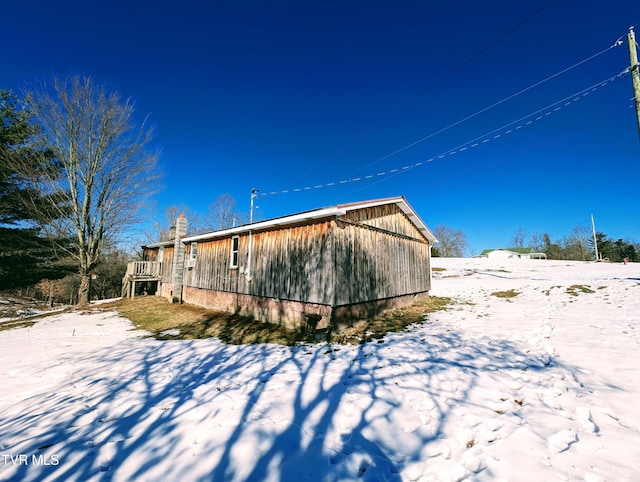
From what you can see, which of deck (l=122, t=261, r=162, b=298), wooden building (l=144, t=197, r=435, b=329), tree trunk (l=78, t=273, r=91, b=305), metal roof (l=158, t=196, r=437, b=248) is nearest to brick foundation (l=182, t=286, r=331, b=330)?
wooden building (l=144, t=197, r=435, b=329)

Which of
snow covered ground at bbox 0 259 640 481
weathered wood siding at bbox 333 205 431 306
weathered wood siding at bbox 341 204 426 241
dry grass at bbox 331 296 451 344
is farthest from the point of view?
weathered wood siding at bbox 341 204 426 241

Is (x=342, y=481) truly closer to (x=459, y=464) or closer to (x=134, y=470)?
(x=459, y=464)

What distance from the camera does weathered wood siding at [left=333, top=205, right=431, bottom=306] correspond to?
9.09 metres

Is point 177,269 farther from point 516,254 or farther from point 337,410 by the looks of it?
point 516,254

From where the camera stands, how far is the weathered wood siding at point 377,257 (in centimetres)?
909

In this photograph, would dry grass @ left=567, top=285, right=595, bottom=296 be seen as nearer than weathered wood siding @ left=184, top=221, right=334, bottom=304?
No

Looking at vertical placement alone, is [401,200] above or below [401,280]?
above

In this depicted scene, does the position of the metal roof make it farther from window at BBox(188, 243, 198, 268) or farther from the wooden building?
window at BBox(188, 243, 198, 268)

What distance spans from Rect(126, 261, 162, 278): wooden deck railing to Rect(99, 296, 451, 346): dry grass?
5512 millimetres

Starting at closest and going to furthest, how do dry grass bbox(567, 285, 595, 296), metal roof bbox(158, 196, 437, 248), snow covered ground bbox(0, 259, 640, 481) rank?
snow covered ground bbox(0, 259, 640, 481) → metal roof bbox(158, 196, 437, 248) → dry grass bbox(567, 285, 595, 296)

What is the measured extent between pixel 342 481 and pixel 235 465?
3.78ft

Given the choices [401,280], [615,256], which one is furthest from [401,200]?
[615,256]

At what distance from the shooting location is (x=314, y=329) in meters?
8.62

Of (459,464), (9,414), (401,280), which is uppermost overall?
(401,280)
